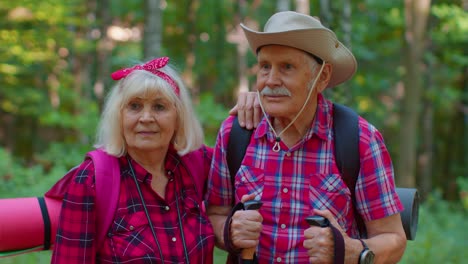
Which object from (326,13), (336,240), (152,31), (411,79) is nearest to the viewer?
(336,240)

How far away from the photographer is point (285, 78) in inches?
121

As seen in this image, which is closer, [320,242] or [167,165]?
[320,242]

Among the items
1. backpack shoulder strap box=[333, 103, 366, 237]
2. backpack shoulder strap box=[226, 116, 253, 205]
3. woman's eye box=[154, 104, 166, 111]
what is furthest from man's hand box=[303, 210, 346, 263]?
woman's eye box=[154, 104, 166, 111]

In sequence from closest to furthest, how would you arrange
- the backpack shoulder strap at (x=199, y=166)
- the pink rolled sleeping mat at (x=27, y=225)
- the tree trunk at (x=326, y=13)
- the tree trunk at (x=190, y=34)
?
1. the pink rolled sleeping mat at (x=27, y=225)
2. the backpack shoulder strap at (x=199, y=166)
3. the tree trunk at (x=326, y=13)
4. the tree trunk at (x=190, y=34)

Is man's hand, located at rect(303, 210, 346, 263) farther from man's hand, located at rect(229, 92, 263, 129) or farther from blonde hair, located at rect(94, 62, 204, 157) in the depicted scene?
blonde hair, located at rect(94, 62, 204, 157)

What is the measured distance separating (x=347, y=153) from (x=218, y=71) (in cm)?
1985

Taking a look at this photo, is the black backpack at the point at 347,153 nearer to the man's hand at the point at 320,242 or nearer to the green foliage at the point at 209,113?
the man's hand at the point at 320,242

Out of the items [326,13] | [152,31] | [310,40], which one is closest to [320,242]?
[310,40]

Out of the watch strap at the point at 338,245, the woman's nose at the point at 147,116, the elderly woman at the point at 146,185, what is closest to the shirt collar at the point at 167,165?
the elderly woman at the point at 146,185

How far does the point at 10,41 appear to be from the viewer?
12391 millimetres

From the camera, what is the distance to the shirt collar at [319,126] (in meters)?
3.17

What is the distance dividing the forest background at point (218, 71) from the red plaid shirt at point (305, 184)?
5.60 ft

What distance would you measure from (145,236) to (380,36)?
15.9 m

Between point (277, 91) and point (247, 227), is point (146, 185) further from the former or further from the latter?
point (277, 91)
